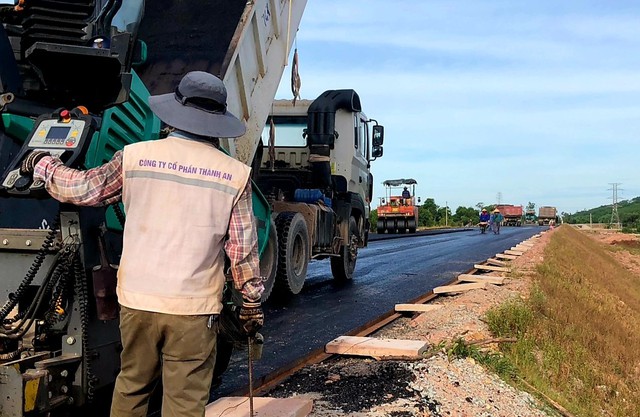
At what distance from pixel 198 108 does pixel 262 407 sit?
1.93 meters

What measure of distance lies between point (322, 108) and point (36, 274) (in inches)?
295

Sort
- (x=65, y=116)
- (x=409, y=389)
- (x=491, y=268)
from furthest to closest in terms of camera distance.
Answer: (x=491, y=268) → (x=409, y=389) → (x=65, y=116)

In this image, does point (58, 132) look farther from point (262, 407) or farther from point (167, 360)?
point (262, 407)

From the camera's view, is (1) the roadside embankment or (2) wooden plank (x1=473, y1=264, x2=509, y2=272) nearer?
(1) the roadside embankment

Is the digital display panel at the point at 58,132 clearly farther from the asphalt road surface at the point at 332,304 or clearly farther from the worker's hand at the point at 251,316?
the asphalt road surface at the point at 332,304

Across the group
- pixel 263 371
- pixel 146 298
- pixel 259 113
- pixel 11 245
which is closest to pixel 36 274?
pixel 11 245

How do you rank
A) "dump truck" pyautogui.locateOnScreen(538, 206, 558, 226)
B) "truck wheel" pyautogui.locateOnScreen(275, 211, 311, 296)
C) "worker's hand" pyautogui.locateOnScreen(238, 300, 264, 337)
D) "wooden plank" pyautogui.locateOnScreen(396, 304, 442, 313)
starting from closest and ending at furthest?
1. "worker's hand" pyautogui.locateOnScreen(238, 300, 264, 337)
2. "wooden plank" pyautogui.locateOnScreen(396, 304, 442, 313)
3. "truck wheel" pyautogui.locateOnScreen(275, 211, 311, 296)
4. "dump truck" pyautogui.locateOnScreen(538, 206, 558, 226)

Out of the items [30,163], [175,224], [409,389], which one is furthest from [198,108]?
[409,389]

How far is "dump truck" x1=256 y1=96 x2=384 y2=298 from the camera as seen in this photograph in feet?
31.6

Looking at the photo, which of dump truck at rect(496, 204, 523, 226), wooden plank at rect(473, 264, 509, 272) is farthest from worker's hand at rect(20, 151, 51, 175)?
dump truck at rect(496, 204, 523, 226)

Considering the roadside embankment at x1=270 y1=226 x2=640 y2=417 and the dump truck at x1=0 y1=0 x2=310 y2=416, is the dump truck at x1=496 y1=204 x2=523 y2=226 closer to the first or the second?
the roadside embankment at x1=270 y1=226 x2=640 y2=417

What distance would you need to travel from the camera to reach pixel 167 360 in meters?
2.65

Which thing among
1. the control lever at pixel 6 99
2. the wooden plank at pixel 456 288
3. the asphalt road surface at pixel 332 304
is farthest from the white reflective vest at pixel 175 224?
the wooden plank at pixel 456 288

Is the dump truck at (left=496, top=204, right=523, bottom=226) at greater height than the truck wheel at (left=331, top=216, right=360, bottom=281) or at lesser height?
greater
